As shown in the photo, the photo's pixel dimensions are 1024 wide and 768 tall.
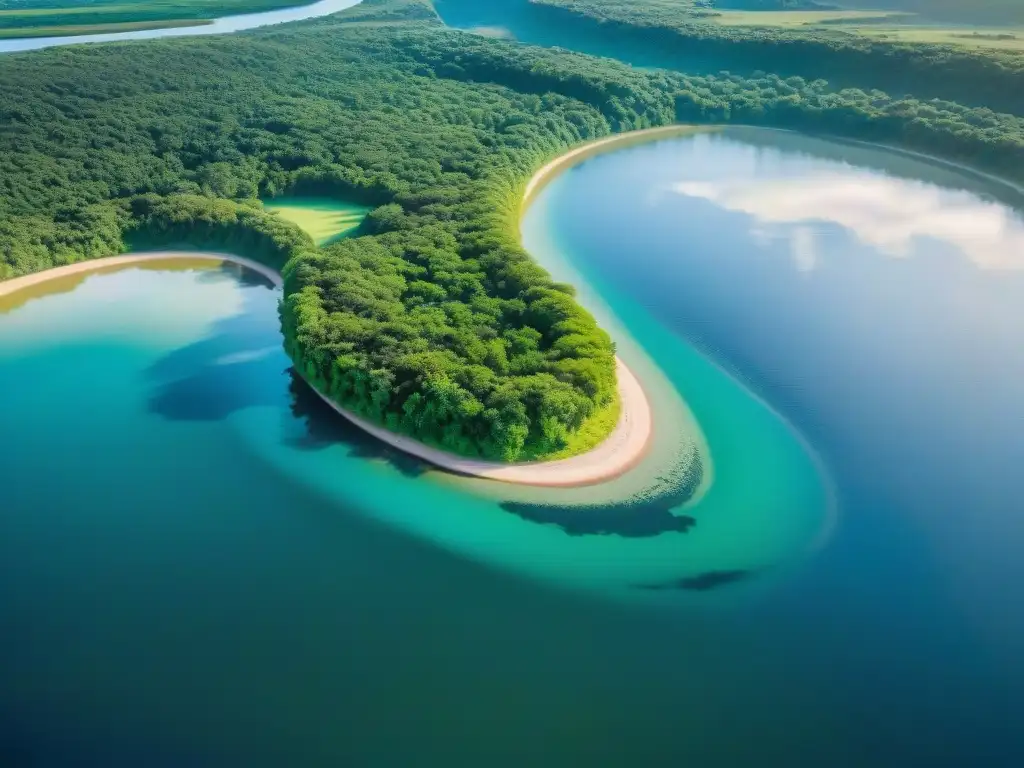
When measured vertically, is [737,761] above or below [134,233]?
below

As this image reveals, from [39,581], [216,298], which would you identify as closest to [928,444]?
[39,581]

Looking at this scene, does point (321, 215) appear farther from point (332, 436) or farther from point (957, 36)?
point (957, 36)

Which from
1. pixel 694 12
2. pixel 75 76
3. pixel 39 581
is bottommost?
pixel 39 581

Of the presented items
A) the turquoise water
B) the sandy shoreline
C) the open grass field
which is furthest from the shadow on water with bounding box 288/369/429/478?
the open grass field

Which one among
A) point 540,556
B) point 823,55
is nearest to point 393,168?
point 540,556

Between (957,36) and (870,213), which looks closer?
(870,213)

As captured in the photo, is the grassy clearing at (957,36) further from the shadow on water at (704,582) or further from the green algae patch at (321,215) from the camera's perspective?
the shadow on water at (704,582)

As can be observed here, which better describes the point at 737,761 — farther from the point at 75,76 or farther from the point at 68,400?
the point at 75,76
